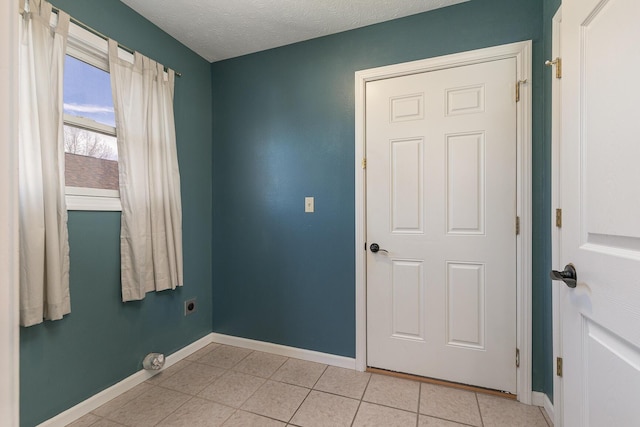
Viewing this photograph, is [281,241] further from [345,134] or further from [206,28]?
[206,28]

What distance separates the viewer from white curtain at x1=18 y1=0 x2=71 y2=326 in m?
1.30

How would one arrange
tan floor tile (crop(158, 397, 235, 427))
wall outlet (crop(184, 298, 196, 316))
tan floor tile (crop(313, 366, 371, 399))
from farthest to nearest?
wall outlet (crop(184, 298, 196, 316)), tan floor tile (crop(313, 366, 371, 399)), tan floor tile (crop(158, 397, 235, 427))

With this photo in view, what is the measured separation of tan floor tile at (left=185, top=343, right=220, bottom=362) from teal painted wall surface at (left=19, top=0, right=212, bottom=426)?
115 mm

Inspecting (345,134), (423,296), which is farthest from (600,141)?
(345,134)

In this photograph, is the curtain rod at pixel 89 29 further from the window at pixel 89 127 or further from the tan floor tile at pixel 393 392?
the tan floor tile at pixel 393 392

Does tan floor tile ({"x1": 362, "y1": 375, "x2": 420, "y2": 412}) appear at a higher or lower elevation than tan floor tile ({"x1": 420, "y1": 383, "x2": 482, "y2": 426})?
lower

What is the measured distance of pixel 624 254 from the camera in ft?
2.32

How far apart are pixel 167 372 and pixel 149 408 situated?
39 centimetres

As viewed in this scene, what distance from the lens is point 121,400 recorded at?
1709 millimetres

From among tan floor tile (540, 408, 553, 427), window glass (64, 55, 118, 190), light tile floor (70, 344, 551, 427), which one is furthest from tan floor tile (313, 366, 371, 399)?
window glass (64, 55, 118, 190)

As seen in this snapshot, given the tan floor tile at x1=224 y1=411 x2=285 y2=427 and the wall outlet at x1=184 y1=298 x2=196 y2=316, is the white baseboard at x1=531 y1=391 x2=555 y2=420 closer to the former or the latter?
the tan floor tile at x1=224 y1=411 x2=285 y2=427

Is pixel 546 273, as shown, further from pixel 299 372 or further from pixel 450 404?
pixel 299 372

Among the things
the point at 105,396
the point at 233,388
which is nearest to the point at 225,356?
the point at 233,388

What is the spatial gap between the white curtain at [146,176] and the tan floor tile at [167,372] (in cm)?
62
